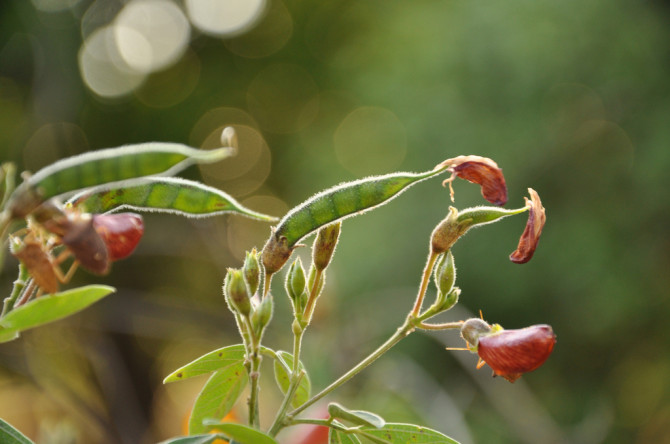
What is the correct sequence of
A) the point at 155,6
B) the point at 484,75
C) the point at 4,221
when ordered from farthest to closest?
1. the point at 155,6
2. the point at 484,75
3. the point at 4,221

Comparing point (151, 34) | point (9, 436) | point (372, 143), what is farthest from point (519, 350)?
point (151, 34)

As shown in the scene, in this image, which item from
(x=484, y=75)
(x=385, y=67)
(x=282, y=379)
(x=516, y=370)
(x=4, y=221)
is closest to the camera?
(x=4, y=221)

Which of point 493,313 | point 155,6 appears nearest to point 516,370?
point 493,313

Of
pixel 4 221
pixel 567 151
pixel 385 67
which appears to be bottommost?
pixel 567 151

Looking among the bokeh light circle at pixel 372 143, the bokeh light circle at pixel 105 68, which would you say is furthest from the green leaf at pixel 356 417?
the bokeh light circle at pixel 105 68

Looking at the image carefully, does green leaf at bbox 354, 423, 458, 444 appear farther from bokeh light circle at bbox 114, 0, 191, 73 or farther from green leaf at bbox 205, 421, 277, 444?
bokeh light circle at bbox 114, 0, 191, 73

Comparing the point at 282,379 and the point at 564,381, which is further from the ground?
the point at 282,379

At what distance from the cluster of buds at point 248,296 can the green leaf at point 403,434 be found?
0.14 m

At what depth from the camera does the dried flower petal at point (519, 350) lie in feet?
1.69

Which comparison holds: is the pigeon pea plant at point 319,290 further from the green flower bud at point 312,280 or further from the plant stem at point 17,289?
the plant stem at point 17,289

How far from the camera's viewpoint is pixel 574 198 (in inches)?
152

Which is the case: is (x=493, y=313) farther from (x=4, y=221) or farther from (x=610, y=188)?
(x=4, y=221)

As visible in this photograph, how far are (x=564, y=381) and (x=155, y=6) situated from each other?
16.9ft

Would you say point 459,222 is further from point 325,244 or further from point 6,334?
point 6,334
